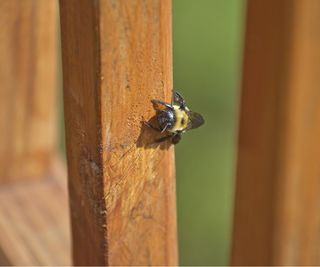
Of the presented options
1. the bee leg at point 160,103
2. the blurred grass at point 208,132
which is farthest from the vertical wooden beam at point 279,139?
the blurred grass at point 208,132

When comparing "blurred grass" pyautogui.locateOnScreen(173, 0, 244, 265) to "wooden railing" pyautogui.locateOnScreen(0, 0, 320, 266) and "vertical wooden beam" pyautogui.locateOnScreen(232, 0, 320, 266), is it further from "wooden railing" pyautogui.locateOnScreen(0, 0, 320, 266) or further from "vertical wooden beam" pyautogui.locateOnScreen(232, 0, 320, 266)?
"vertical wooden beam" pyautogui.locateOnScreen(232, 0, 320, 266)

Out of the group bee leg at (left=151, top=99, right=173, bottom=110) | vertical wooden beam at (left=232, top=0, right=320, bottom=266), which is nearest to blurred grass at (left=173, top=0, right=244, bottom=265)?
vertical wooden beam at (left=232, top=0, right=320, bottom=266)

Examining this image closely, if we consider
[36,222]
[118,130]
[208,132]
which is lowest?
[208,132]

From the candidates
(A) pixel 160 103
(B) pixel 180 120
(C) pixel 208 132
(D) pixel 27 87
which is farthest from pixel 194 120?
(C) pixel 208 132

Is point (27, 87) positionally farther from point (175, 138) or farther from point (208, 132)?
point (208, 132)

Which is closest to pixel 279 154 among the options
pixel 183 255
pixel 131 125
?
pixel 131 125

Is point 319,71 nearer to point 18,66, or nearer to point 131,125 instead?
point 131,125

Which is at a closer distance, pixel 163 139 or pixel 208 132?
pixel 163 139

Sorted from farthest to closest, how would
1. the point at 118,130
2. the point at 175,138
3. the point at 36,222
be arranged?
the point at 36,222 → the point at 175,138 → the point at 118,130
